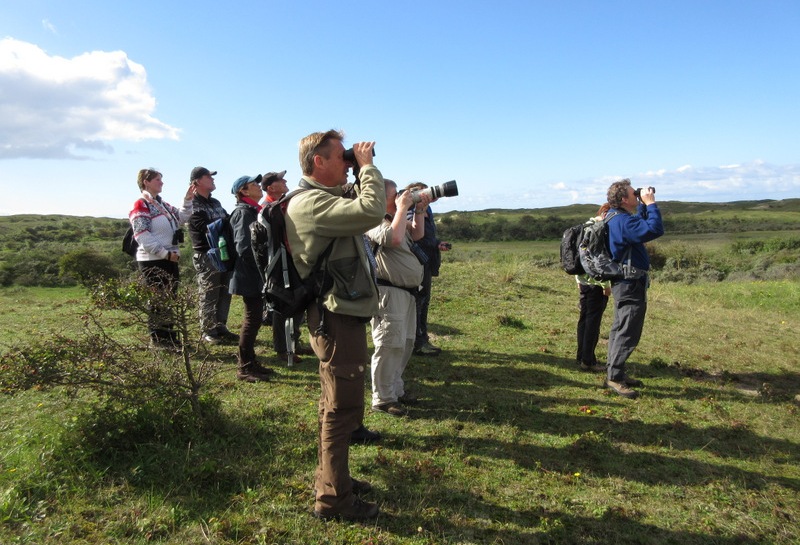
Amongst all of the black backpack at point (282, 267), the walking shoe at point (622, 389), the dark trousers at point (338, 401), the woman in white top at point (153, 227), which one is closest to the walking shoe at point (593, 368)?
the walking shoe at point (622, 389)

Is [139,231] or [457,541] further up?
[139,231]

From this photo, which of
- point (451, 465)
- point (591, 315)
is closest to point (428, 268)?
point (591, 315)

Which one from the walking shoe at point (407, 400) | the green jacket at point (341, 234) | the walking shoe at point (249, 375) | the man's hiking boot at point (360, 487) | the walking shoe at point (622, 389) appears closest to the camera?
the green jacket at point (341, 234)

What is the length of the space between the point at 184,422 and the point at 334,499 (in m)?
1.60

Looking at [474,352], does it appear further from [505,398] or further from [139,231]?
[139,231]

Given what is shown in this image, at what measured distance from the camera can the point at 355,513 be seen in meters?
3.01

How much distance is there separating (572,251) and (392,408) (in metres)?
3.35

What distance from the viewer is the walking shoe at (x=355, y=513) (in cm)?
300

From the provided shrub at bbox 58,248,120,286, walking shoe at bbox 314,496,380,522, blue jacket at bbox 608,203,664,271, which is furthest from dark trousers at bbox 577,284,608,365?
shrub at bbox 58,248,120,286

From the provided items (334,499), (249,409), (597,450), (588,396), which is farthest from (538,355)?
(334,499)

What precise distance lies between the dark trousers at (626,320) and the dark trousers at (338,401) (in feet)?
12.3

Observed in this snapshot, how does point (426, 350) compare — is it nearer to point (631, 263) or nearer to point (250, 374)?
point (250, 374)

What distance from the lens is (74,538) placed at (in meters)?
2.74

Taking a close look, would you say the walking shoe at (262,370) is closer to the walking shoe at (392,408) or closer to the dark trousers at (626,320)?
the walking shoe at (392,408)
